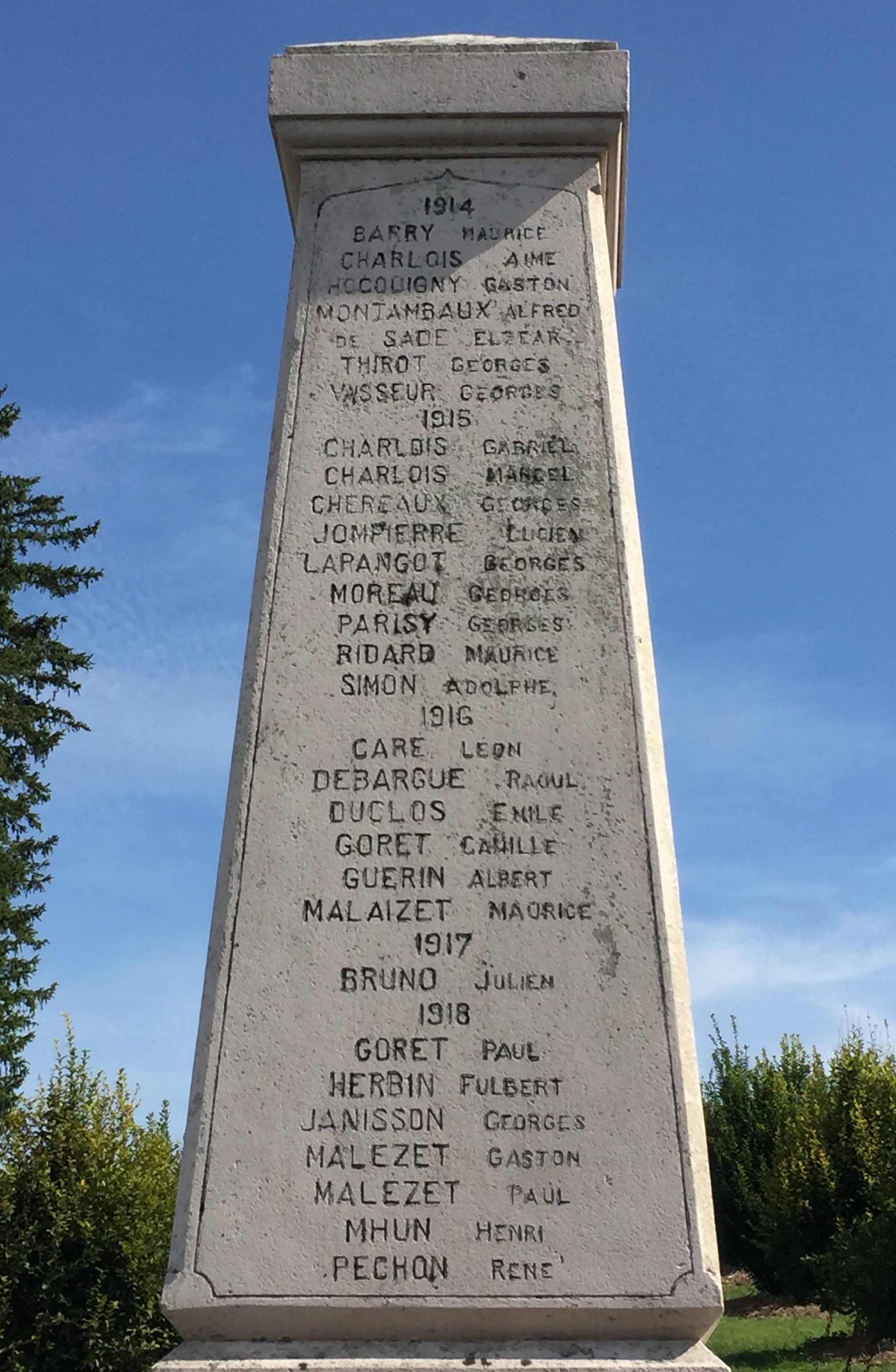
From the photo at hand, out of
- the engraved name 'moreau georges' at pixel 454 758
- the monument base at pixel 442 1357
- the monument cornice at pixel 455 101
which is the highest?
the monument cornice at pixel 455 101

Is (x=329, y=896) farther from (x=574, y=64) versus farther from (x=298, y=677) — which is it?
(x=574, y=64)

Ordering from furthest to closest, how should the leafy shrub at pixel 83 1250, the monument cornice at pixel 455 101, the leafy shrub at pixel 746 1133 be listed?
1. the leafy shrub at pixel 746 1133
2. the leafy shrub at pixel 83 1250
3. the monument cornice at pixel 455 101

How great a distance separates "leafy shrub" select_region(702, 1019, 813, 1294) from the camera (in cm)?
2169

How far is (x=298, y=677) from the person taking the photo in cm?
452

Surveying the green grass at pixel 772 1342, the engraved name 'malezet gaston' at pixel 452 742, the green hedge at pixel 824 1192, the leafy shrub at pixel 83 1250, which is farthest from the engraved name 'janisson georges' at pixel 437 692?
the green hedge at pixel 824 1192

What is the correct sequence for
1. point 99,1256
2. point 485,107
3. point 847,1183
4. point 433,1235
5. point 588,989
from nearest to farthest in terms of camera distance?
1. point 433,1235
2. point 588,989
3. point 485,107
4. point 99,1256
5. point 847,1183

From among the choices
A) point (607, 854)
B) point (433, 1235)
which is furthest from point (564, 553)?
point (433, 1235)

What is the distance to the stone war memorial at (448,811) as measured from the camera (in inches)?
149

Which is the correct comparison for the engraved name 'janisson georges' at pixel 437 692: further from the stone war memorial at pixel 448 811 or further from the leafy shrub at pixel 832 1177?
the leafy shrub at pixel 832 1177

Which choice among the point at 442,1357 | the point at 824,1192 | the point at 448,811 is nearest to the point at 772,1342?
the point at 824,1192

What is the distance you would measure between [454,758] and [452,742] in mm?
56

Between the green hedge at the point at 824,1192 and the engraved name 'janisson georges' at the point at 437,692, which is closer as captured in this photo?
the engraved name 'janisson georges' at the point at 437,692

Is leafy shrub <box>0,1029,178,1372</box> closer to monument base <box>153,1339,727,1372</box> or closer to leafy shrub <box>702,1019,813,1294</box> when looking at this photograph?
monument base <box>153,1339,727,1372</box>

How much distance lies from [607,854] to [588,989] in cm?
43
